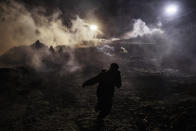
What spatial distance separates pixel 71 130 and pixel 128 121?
2024 mm

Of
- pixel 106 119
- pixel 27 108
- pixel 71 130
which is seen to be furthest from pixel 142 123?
pixel 27 108

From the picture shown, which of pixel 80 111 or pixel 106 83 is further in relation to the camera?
pixel 80 111

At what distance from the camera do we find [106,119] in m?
5.77

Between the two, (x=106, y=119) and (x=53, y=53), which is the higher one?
(x=53, y=53)

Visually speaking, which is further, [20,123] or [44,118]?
[44,118]

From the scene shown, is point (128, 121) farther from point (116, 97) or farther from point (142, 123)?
point (116, 97)

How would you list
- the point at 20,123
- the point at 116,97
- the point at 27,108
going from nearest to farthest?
the point at 20,123
the point at 27,108
the point at 116,97

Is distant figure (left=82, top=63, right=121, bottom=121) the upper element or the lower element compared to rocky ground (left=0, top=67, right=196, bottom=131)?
upper

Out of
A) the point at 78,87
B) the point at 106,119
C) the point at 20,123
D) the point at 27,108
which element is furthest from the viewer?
the point at 78,87

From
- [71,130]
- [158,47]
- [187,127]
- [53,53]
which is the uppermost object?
[158,47]

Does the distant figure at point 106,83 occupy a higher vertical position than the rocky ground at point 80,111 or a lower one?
higher

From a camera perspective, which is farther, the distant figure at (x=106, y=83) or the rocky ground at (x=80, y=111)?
the rocky ground at (x=80, y=111)

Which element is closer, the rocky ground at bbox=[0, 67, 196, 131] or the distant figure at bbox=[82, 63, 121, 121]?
the distant figure at bbox=[82, 63, 121, 121]

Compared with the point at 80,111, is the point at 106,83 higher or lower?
higher
